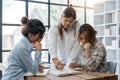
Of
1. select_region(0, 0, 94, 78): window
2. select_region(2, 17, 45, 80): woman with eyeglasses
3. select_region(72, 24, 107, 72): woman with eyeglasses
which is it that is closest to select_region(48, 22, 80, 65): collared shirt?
select_region(72, 24, 107, 72): woman with eyeglasses

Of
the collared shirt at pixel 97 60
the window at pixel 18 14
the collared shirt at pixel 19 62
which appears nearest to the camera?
the collared shirt at pixel 19 62

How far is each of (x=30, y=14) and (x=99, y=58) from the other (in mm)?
3009

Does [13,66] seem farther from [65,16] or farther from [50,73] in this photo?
[65,16]

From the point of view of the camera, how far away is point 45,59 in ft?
15.1

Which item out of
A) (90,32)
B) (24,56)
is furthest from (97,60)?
(24,56)

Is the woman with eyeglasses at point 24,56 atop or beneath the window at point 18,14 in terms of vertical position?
beneath

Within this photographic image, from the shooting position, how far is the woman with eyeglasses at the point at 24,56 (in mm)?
1429

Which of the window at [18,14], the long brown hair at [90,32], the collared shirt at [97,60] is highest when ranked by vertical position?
the window at [18,14]

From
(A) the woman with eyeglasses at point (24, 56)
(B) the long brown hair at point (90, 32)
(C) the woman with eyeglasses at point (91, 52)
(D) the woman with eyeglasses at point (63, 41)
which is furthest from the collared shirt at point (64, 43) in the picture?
(A) the woman with eyeglasses at point (24, 56)

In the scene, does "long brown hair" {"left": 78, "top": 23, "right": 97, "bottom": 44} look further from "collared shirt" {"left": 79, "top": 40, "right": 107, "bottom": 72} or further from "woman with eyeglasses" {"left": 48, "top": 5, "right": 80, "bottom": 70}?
"woman with eyeglasses" {"left": 48, "top": 5, "right": 80, "bottom": 70}

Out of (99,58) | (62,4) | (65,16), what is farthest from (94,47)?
(62,4)

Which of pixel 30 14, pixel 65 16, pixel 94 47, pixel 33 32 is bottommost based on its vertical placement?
pixel 94 47

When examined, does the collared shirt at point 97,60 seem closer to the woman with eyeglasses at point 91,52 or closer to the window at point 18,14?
the woman with eyeglasses at point 91,52

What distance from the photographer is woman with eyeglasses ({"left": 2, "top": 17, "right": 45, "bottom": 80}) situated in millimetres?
1429
